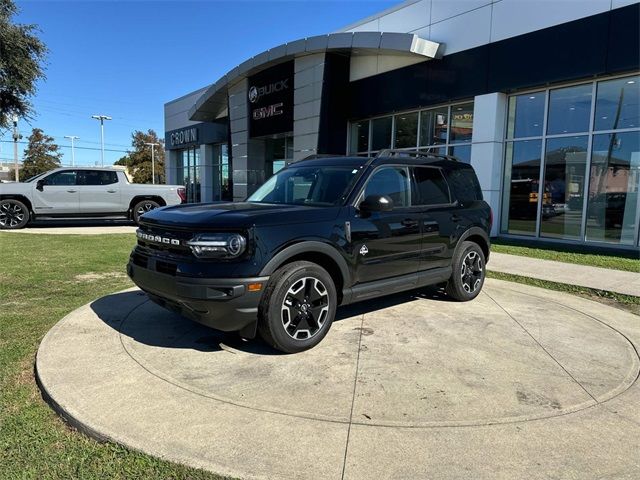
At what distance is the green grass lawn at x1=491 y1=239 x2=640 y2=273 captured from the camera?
899 cm

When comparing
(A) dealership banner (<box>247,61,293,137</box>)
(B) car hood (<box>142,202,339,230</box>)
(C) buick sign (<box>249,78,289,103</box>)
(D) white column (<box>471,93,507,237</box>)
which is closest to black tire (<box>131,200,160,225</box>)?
(A) dealership banner (<box>247,61,293,137</box>)

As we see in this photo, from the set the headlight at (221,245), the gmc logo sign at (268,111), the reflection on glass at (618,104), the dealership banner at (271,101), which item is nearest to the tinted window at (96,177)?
the dealership banner at (271,101)

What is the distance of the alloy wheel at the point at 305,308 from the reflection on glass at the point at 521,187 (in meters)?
10.3

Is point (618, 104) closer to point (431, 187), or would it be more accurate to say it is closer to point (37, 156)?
point (431, 187)

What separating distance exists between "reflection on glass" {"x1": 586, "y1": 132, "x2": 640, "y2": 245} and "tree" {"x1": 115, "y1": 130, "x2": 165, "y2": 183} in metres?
71.3

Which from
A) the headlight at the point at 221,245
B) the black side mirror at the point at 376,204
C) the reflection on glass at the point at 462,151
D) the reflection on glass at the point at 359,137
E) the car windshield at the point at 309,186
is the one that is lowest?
the headlight at the point at 221,245

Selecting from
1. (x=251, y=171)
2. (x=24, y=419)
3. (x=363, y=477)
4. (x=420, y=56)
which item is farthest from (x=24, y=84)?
(x=363, y=477)

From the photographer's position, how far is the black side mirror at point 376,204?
14.7 ft

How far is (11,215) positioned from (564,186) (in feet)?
50.0

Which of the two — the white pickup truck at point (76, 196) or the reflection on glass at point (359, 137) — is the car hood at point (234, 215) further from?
the reflection on glass at point (359, 137)

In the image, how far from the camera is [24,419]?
302 centimetres

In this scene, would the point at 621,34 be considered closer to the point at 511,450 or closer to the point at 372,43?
the point at 372,43

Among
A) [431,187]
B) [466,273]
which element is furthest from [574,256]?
[431,187]

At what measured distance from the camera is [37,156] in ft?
249
